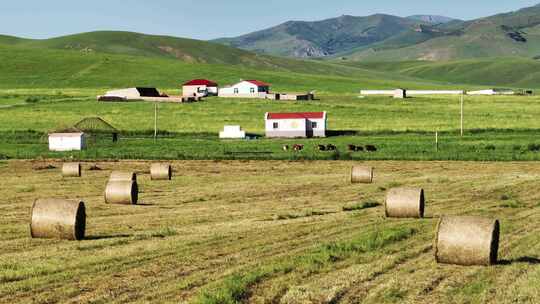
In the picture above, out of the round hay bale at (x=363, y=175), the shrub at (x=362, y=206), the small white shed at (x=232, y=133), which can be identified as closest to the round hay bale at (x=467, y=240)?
the shrub at (x=362, y=206)

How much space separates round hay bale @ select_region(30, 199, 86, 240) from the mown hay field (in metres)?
0.32

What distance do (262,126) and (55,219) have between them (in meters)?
85.0

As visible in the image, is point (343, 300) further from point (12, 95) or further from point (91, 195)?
point (12, 95)

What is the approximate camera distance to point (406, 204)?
27234mm

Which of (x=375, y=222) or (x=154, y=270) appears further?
(x=375, y=222)

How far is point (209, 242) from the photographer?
22.7 m

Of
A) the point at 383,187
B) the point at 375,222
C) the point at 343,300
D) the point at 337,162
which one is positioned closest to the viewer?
the point at 343,300

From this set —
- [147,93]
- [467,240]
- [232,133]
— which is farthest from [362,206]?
[147,93]

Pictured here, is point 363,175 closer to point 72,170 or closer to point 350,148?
point 72,170

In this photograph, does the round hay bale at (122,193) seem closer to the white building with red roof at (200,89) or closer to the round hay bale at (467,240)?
the round hay bale at (467,240)

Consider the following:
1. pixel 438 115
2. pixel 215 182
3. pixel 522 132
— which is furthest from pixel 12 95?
pixel 215 182

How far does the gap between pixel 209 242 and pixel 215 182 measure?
20179 mm

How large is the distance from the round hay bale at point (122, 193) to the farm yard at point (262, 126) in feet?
93.3

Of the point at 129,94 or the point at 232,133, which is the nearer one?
the point at 232,133
